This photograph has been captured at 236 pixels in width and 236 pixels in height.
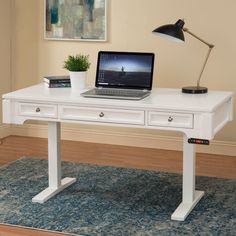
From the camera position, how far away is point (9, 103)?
3.60 meters

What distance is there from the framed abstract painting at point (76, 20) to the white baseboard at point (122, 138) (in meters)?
0.82

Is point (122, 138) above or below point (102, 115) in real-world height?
below

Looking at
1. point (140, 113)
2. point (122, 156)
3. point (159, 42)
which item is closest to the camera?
point (140, 113)

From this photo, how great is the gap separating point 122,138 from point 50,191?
1.53 m

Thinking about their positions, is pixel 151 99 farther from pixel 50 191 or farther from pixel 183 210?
pixel 50 191

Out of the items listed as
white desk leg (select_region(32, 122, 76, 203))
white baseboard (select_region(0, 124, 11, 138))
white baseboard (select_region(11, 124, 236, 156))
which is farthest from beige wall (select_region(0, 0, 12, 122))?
white desk leg (select_region(32, 122, 76, 203))

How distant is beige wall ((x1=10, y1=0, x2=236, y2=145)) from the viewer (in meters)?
4.81

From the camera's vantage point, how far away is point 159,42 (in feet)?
16.4

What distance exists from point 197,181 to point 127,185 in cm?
50

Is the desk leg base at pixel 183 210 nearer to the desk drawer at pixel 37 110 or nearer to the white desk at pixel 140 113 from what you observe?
the white desk at pixel 140 113

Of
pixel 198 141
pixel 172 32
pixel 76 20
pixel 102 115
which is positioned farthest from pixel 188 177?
pixel 76 20

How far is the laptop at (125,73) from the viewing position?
3666 millimetres

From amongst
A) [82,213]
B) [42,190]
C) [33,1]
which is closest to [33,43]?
[33,1]

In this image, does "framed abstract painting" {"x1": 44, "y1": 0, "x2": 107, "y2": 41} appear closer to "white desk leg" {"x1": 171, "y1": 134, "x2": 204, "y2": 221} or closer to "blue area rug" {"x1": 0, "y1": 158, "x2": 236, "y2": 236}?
"blue area rug" {"x1": 0, "y1": 158, "x2": 236, "y2": 236}
